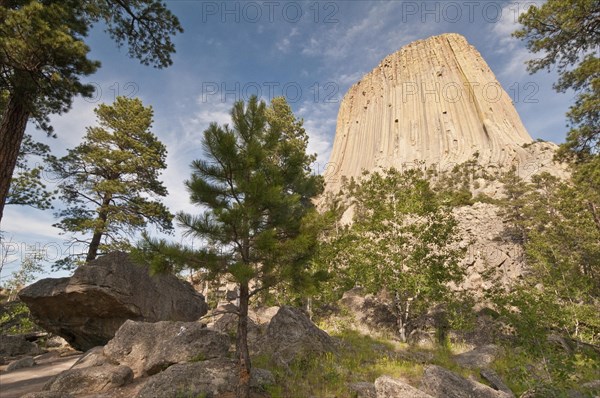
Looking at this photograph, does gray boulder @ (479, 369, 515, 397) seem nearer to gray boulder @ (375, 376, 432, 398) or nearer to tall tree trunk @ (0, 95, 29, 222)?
gray boulder @ (375, 376, 432, 398)

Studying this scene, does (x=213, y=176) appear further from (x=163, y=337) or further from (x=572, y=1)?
(x=572, y=1)

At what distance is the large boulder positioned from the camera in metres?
11.6

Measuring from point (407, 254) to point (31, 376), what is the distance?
15209 mm

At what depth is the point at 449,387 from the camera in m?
5.98

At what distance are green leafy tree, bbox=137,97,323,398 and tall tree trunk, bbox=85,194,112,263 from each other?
11.9 meters

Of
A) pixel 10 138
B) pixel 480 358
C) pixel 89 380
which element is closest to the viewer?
pixel 89 380

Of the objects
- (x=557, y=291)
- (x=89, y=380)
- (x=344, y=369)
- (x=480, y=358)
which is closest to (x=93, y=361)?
(x=89, y=380)

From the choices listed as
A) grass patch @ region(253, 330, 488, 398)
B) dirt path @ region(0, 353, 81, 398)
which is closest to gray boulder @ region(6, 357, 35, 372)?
dirt path @ region(0, 353, 81, 398)

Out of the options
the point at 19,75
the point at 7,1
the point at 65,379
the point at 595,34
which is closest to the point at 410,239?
the point at 595,34

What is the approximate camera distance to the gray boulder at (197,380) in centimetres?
603

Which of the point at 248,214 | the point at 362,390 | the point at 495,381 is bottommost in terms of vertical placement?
the point at 495,381

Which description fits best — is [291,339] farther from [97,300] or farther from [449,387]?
[97,300]

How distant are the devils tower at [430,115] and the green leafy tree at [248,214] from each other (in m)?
51.8

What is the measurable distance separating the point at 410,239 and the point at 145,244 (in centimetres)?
1269
